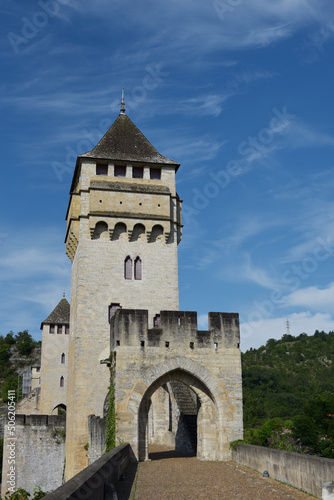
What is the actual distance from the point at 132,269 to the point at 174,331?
29.2 feet

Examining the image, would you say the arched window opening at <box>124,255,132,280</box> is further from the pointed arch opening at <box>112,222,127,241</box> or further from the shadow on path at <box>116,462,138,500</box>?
the shadow on path at <box>116,462,138,500</box>

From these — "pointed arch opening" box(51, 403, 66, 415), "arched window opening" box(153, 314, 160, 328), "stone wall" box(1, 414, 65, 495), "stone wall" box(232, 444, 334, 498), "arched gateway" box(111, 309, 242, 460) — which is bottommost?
"stone wall" box(1, 414, 65, 495)

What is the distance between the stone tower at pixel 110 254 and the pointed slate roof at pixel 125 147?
0.18ft

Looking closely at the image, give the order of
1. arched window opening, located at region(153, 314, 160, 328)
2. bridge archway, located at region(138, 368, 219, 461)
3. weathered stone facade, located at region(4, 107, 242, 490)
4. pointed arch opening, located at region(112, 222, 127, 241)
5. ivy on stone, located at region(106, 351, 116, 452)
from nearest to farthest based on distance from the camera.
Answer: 1. ivy on stone, located at region(106, 351, 116, 452)
2. bridge archway, located at region(138, 368, 219, 461)
3. weathered stone facade, located at region(4, 107, 242, 490)
4. arched window opening, located at region(153, 314, 160, 328)
5. pointed arch opening, located at region(112, 222, 127, 241)

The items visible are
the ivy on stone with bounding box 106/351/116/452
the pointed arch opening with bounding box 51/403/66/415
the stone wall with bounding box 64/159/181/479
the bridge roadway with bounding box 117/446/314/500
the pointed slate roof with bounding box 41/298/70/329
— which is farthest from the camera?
the pointed slate roof with bounding box 41/298/70/329

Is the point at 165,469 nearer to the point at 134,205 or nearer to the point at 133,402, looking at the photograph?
the point at 133,402

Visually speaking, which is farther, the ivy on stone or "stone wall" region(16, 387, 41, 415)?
"stone wall" region(16, 387, 41, 415)

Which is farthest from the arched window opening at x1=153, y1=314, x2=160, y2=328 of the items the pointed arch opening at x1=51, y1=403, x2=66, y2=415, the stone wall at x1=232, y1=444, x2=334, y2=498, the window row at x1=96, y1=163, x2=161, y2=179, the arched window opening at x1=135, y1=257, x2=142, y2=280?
the pointed arch opening at x1=51, y1=403, x2=66, y2=415

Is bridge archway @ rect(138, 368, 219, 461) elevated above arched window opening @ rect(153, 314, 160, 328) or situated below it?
below

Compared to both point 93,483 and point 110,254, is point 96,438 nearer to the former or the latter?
point 110,254

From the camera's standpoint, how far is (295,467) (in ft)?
31.6

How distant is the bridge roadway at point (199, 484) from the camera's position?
360 inches

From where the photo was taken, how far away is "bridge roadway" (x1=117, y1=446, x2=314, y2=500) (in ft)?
30.0

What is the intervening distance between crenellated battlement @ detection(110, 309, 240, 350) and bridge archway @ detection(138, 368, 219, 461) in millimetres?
956
